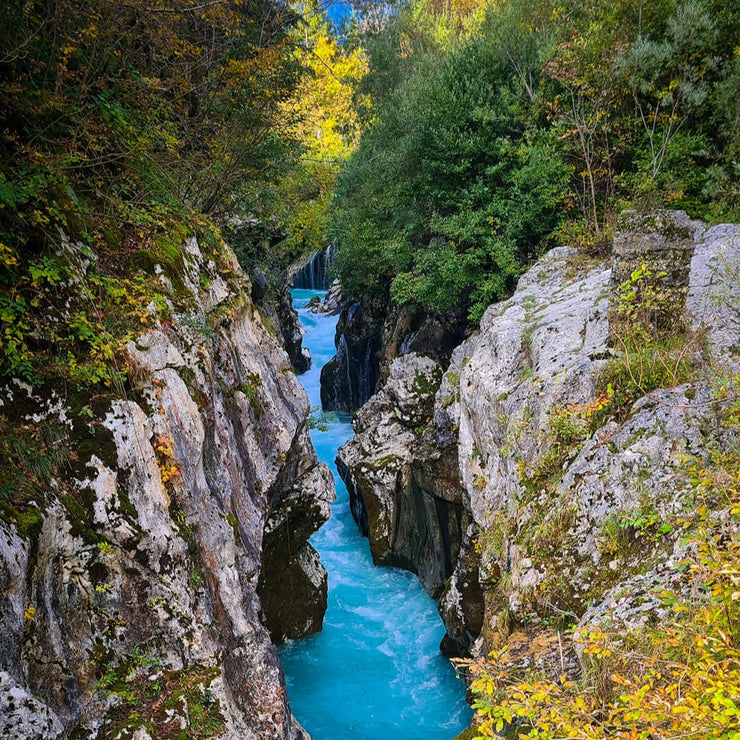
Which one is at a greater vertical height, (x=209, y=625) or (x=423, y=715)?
(x=209, y=625)

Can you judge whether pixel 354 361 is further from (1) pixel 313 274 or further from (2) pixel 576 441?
(1) pixel 313 274

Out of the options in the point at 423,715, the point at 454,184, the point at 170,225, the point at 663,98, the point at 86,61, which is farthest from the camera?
the point at 454,184

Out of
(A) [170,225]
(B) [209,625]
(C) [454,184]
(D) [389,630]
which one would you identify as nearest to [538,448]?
(B) [209,625]

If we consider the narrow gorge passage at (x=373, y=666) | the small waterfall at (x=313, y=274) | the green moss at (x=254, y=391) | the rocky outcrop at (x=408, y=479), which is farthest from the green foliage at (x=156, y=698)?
the small waterfall at (x=313, y=274)

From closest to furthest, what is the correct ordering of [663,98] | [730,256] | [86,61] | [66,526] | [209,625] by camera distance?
[66,526] → [209,625] → [86,61] → [730,256] → [663,98]

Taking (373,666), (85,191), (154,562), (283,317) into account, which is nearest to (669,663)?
(154,562)

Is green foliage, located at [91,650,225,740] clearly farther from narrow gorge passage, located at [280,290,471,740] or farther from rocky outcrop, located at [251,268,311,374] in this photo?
rocky outcrop, located at [251,268,311,374]

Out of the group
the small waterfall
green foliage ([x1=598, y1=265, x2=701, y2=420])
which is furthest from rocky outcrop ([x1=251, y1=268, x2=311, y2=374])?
the small waterfall

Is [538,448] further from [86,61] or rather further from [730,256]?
[86,61]

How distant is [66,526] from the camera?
15.6 feet

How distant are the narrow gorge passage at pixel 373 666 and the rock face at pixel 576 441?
1.30m

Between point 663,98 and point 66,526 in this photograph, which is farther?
point 663,98

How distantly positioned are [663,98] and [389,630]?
13.8m

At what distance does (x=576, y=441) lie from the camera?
6.03m
